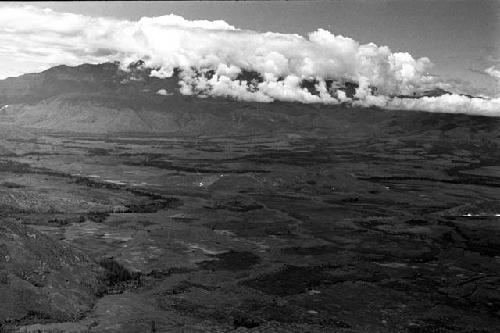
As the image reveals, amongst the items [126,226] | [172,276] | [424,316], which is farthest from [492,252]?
[126,226]

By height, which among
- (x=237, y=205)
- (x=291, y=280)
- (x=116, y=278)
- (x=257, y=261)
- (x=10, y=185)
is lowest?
(x=291, y=280)

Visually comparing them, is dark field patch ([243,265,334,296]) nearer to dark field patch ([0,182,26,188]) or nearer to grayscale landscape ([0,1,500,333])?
grayscale landscape ([0,1,500,333])

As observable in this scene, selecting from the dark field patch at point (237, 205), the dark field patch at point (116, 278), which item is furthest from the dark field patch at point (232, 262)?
the dark field patch at point (237, 205)

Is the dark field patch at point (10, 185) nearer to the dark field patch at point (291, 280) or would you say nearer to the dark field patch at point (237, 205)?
the dark field patch at point (237, 205)

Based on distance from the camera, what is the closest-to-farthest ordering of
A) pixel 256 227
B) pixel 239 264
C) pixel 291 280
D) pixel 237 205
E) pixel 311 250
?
pixel 291 280, pixel 239 264, pixel 311 250, pixel 256 227, pixel 237 205

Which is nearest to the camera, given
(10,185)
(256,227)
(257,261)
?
(257,261)

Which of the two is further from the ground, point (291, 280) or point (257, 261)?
point (257, 261)

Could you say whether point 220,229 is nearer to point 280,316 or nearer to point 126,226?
point 126,226

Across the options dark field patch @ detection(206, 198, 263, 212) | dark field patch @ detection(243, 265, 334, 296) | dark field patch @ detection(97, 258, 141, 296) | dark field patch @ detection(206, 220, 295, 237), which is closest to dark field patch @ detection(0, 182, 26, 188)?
dark field patch @ detection(206, 198, 263, 212)

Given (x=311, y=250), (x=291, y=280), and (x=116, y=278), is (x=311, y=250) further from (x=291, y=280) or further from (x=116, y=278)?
(x=116, y=278)

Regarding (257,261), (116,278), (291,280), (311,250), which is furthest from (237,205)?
(116,278)

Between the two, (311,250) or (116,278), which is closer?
(116,278)
